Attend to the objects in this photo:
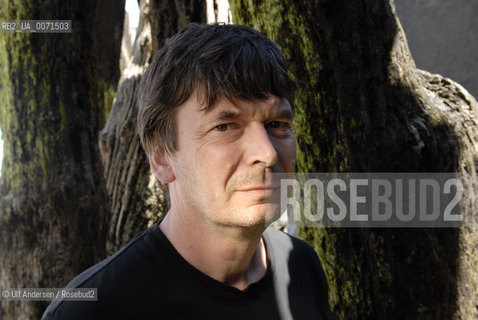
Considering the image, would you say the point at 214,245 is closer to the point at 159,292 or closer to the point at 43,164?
the point at 159,292

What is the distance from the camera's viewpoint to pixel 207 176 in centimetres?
154

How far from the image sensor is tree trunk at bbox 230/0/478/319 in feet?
8.22

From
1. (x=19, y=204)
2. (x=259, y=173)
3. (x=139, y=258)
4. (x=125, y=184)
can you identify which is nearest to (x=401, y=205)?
(x=259, y=173)

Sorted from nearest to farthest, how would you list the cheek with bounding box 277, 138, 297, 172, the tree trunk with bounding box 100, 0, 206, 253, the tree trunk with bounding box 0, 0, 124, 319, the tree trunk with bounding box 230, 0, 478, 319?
the cheek with bounding box 277, 138, 297, 172
the tree trunk with bounding box 230, 0, 478, 319
the tree trunk with bounding box 0, 0, 124, 319
the tree trunk with bounding box 100, 0, 206, 253

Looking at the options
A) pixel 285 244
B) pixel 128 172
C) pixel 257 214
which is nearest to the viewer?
pixel 257 214

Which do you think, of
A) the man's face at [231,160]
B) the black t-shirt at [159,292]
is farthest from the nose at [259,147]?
the black t-shirt at [159,292]

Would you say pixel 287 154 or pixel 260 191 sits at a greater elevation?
pixel 287 154

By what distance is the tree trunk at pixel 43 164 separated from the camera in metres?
3.43

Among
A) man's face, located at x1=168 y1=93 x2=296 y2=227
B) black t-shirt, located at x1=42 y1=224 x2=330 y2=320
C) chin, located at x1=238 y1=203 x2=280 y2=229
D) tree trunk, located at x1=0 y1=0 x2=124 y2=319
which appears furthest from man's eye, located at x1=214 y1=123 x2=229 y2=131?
tree trunk, located at x1=0 y1=0 x2=124 y2=319

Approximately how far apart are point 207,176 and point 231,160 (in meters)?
0.09
